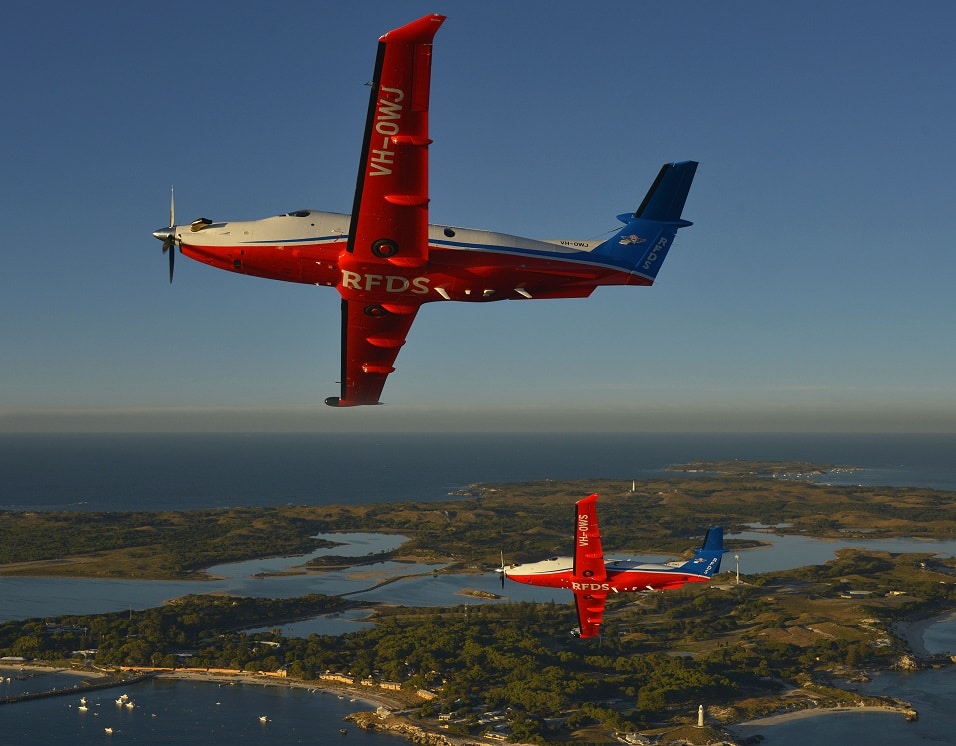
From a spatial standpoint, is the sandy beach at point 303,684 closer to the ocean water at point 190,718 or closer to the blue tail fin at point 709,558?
the ocean water at point 190,718

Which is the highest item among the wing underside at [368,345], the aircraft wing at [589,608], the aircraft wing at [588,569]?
the wing underside at [368,345]

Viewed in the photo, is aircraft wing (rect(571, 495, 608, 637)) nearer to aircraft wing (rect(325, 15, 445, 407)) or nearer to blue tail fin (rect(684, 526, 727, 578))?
blue tail fin (rect(684, 526, 727, 578))

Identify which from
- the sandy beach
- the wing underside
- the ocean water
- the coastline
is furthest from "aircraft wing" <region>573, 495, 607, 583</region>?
the coastline

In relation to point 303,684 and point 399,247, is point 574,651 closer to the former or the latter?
point 303,684

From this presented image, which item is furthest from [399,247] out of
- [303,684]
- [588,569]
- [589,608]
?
[303,684]

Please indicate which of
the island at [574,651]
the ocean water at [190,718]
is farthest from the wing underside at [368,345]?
the ocean water at [190,718]
